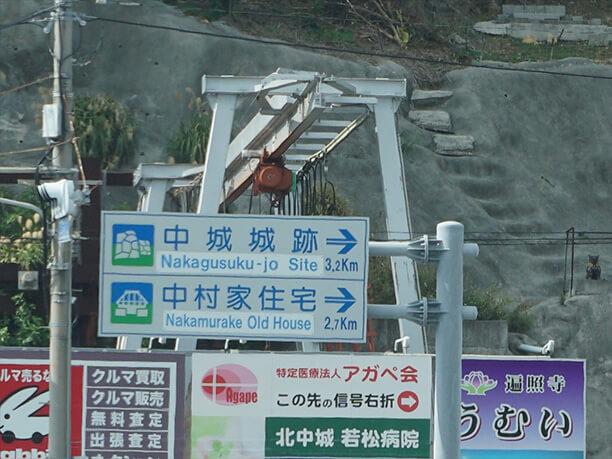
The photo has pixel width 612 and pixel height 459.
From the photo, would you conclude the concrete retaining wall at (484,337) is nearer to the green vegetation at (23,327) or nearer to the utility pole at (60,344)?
the green vegetation at (23,327)

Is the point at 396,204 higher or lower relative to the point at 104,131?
lower

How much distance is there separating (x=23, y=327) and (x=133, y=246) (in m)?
12.8

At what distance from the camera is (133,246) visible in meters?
13.0

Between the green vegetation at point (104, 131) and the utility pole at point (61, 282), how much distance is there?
55.0ft

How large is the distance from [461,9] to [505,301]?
48.3 feet

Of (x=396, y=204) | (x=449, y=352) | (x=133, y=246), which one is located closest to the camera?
(x=449, y=352)

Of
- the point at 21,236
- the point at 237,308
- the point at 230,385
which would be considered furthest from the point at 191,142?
the point at 237,308

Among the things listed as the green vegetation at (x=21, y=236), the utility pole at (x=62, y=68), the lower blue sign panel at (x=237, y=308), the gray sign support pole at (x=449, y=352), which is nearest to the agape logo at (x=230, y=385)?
the lower blue sign panel at (x=237, y=308)

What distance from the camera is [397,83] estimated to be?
17.6 metres

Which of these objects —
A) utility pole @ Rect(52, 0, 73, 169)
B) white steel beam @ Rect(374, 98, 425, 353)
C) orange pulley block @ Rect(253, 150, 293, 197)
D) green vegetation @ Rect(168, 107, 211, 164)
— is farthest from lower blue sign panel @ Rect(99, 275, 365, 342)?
green vegetation @ Rect(168, 107, 211, 164)

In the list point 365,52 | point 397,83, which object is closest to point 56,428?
point 397,83

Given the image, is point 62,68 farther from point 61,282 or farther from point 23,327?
point 23,327

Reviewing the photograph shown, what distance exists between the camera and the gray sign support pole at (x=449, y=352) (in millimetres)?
10781

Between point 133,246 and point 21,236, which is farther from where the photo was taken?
point 21,236
